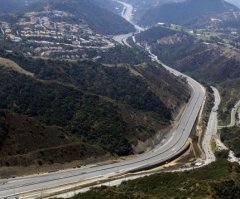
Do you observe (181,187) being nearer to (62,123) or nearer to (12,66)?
(62,123)

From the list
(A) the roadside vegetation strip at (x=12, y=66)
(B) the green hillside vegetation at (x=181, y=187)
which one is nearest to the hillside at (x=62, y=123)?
(A) the roadside vegetation strip at (x=12, y=66)

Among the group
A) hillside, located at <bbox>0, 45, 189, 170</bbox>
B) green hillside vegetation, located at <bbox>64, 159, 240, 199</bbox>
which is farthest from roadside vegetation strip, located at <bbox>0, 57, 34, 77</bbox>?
green hillside vegetation, located at <bbox>64, 159, 240, 199</bbox>

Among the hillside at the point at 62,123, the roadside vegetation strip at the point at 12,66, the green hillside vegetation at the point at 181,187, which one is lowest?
the roadside vegetation strip at the point at 12,66

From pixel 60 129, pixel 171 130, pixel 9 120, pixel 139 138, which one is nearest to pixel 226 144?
pixel 171 130

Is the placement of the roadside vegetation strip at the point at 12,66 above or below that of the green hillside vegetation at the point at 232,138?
below

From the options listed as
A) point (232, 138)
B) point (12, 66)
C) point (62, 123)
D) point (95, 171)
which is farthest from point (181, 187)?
point (12, 66)

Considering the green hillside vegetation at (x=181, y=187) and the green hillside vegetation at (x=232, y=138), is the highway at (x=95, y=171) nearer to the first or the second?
the green hillside vegetation at (x=181, y=187)

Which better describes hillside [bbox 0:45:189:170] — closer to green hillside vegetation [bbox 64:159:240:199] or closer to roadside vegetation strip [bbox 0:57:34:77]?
roadside vegetation strip [bbox 0:57:34:77]

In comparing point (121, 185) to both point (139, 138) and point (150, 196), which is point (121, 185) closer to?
point (150, 196)
